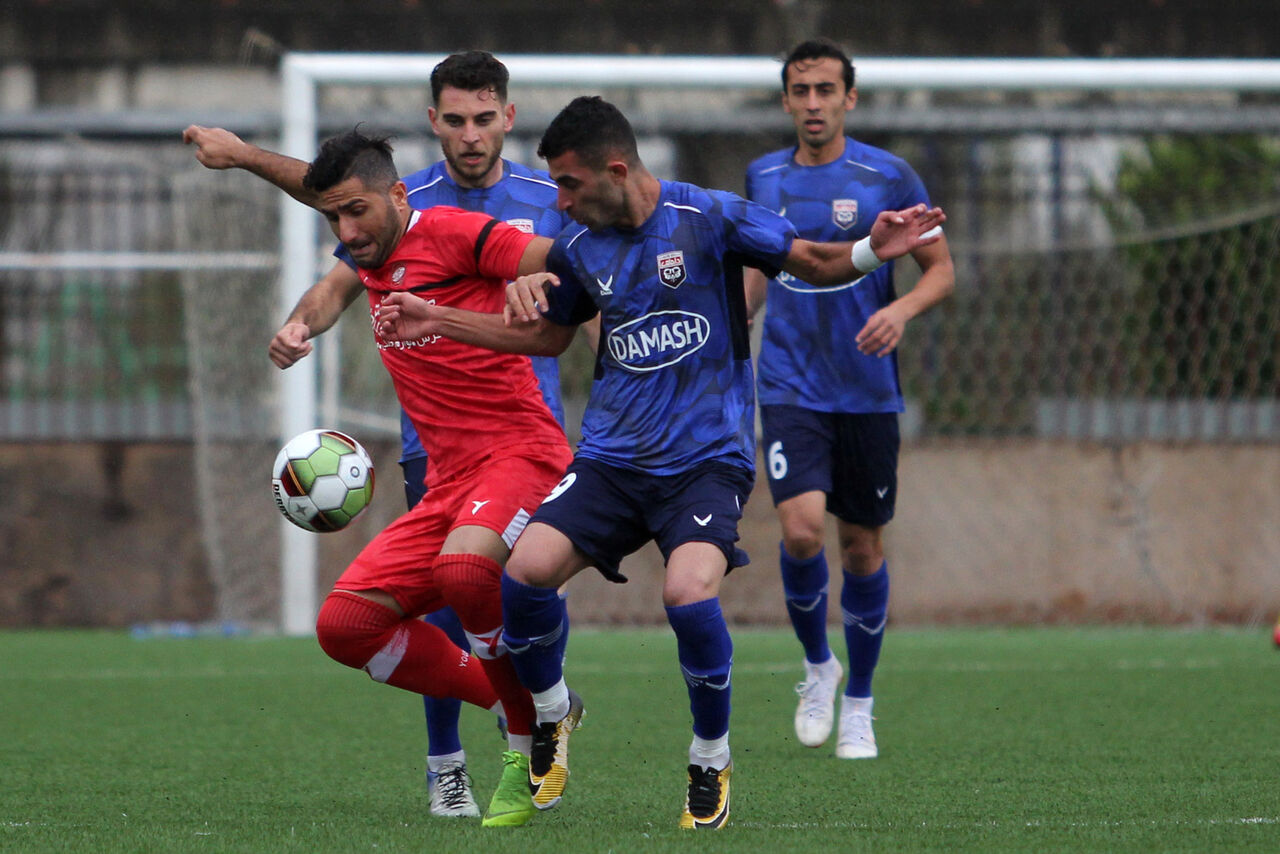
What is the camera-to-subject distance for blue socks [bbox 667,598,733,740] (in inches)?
164

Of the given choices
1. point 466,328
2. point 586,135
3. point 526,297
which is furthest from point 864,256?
point 466,328

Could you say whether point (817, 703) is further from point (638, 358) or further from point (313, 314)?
point (313, 314)

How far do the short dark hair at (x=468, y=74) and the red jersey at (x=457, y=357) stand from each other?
1.73 feet

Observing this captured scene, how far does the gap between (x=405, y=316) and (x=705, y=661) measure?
1.19 m

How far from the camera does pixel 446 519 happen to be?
466 centimetres

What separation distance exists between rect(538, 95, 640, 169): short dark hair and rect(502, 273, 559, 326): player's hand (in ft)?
1.01

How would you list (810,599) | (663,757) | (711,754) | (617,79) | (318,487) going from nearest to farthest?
(711,754), (318,487), (663,757), (810,599), (617,79)

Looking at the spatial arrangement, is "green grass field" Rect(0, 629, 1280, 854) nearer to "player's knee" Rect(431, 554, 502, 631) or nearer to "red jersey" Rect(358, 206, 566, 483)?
"player's knee" Rect(431, 554, 502, 631)

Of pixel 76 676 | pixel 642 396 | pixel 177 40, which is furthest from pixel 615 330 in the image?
pixel 177 40

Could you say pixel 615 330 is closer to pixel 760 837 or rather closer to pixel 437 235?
pixel 437 235

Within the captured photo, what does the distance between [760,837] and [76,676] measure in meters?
4.95

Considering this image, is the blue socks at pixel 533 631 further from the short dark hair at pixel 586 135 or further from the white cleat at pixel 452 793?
the short dark hair at pixel 586 135

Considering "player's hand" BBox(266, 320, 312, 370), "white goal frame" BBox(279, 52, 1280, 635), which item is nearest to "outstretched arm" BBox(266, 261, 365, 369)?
"player's hand" BBox(266, 320, 312, 370)

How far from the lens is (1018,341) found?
11078 mm
